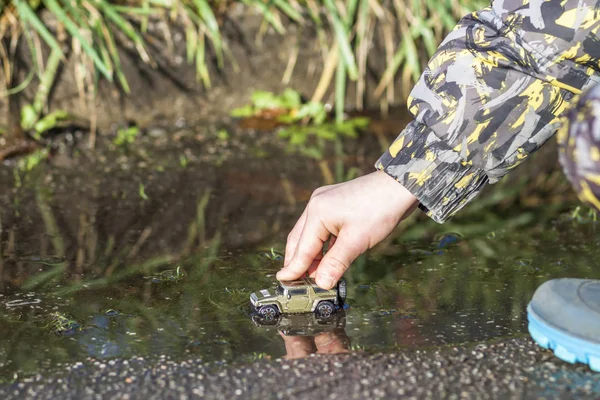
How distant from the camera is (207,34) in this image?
434cm

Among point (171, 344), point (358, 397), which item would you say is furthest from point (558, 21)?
point (171, 344)

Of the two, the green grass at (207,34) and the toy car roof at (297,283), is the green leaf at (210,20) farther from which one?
the toy car roof at (297,283)

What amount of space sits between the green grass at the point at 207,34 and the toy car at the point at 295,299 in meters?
1.96

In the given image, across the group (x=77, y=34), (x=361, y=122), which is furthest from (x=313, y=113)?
(x=77, y=34)

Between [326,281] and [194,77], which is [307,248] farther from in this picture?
[194,77]

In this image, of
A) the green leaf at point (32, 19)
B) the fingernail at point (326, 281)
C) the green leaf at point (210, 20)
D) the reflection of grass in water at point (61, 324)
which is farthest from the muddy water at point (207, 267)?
the green leaf at point (210, 20)

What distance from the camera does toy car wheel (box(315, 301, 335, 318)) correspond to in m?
2.29

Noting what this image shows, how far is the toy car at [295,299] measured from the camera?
2260 millimetres

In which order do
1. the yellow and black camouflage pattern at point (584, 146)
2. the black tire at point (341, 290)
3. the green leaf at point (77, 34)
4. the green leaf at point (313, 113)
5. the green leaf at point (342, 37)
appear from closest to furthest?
the yellow and black camouflage pattern at point (584, 146) → the black tire at point (341, 290) → the green leaf at point (77, 34) → the green leaf at point (342, 37) → the green leaf at point (313, 113)

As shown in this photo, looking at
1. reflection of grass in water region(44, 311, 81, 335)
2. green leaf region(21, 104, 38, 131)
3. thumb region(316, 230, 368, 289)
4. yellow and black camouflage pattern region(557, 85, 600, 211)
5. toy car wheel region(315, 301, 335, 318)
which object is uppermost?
yellow and black camouflage pattern region(557, 85, 600, 211)

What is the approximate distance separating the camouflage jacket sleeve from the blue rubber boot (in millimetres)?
343

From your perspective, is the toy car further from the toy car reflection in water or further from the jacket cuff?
the jacket cuff

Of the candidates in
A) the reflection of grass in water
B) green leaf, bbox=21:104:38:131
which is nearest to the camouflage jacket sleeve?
the reflection of grass in water

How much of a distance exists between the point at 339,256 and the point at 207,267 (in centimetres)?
67
